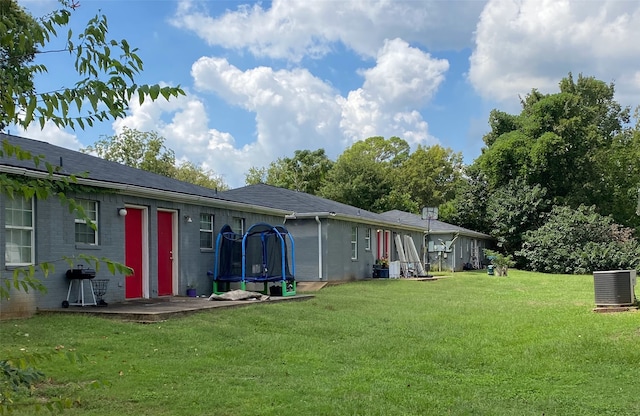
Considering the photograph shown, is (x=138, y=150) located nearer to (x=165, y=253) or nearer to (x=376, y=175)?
(x=376, y=175)

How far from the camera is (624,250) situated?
33750mm

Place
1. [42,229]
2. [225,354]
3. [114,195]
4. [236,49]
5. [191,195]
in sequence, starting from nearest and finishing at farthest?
[225,354]
[42,229]
[114,195]
[191,195]
[236,49]

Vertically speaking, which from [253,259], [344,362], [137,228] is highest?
[137,228]

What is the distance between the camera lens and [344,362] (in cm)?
787

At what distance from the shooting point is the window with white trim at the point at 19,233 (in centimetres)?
1066

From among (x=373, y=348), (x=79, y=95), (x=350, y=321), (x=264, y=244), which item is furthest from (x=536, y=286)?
(x=79, y=95)

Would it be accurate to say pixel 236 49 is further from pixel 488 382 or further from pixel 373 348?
pixel 488 382

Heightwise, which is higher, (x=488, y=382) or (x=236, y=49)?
(x=236, y=49)

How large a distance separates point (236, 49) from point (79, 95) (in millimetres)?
15596

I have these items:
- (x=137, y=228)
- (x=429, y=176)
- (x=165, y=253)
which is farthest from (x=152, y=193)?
(x=429, y=176)

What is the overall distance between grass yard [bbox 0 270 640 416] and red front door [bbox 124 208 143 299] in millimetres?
2887

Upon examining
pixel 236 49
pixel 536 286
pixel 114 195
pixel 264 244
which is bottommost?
pixel 536 286

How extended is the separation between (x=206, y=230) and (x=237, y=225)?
6.02 ft

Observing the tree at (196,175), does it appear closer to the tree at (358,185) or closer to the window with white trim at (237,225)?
the tree at (358,185)
